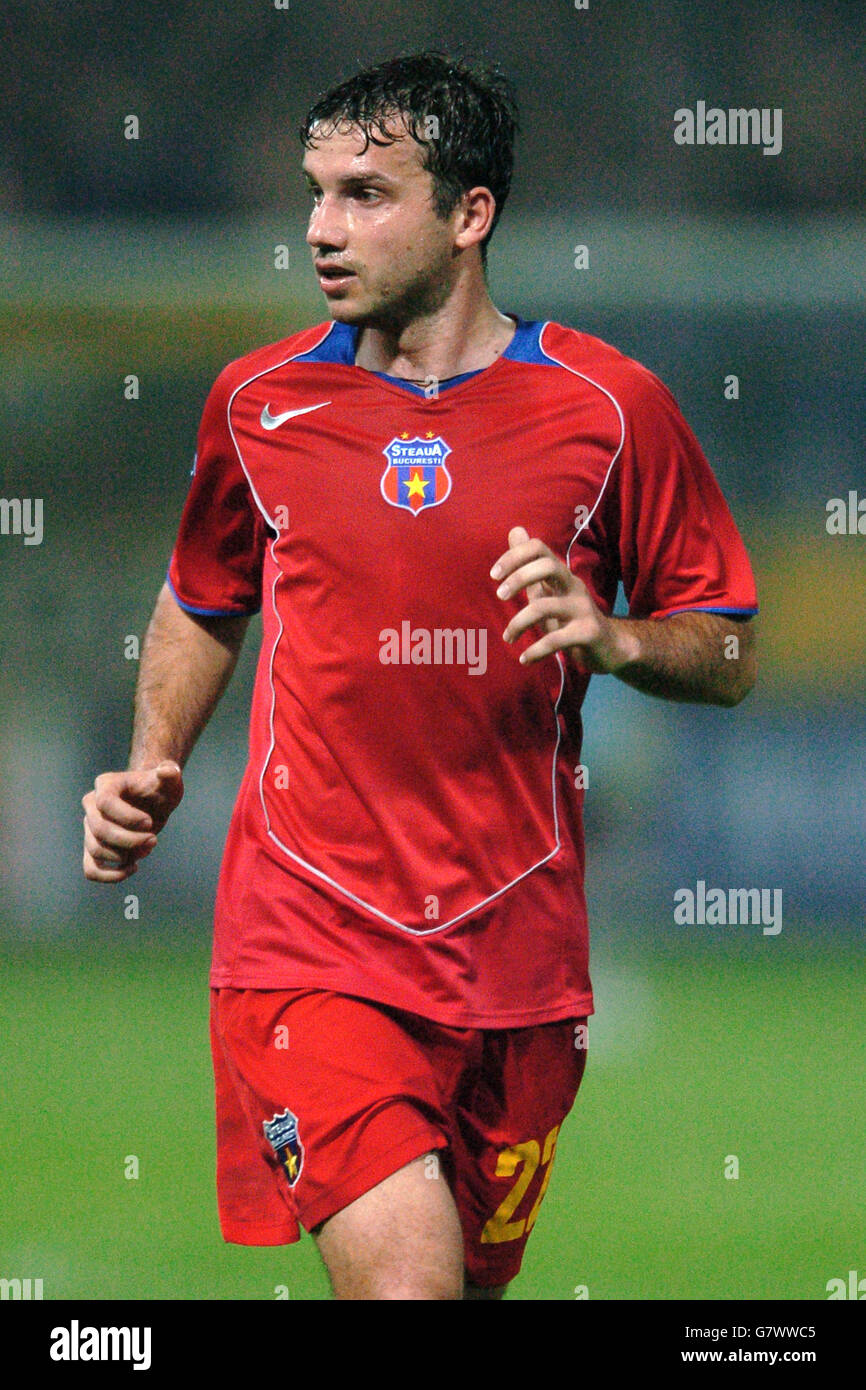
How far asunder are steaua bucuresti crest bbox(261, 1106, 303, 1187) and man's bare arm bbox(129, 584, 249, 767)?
0.68m

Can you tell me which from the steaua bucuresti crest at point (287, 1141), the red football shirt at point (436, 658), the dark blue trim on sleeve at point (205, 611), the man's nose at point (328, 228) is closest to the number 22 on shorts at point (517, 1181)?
the red football shirt at point (436, 658)

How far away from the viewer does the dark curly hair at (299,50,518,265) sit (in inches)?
128

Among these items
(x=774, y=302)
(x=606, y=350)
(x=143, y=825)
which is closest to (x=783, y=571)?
(x=774, y=302)

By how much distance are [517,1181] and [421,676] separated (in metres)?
0.86

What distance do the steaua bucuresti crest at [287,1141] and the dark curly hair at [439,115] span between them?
4.86ft

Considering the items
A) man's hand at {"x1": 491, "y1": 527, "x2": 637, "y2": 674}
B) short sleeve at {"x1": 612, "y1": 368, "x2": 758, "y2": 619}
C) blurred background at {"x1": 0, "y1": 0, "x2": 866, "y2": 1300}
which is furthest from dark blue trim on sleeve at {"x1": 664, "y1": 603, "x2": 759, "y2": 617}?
blurred background at {"x1": 0, "y1": 0, "x2": 866, "y2": 1300}

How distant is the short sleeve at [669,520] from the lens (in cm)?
321

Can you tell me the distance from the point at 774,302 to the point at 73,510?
158 inches

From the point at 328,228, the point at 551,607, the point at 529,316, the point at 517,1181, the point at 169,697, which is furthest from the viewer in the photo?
the point at 529,316

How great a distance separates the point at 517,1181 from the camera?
3.26 metres

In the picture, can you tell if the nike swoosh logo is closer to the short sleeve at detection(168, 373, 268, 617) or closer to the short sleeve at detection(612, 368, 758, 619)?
the short sleeve at detection(168, 373, 268, 617)

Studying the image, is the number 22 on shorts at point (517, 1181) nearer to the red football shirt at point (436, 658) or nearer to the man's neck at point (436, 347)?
the red football shirt at point (436, 658)

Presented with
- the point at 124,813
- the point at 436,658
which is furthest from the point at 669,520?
the point at 124,813

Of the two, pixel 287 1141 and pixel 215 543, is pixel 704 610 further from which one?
pixel 287 1141
